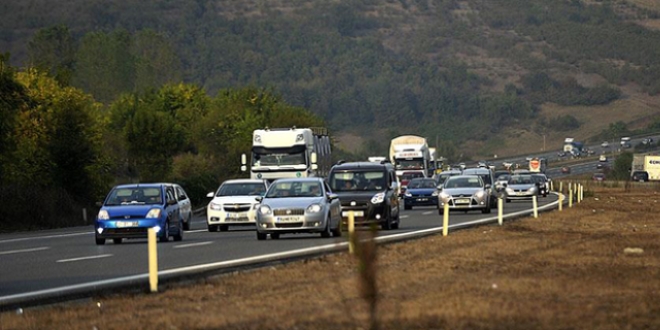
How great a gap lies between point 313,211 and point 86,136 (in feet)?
123

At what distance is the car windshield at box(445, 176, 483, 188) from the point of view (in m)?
55.2

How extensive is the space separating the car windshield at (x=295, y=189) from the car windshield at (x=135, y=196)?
271 centimetres

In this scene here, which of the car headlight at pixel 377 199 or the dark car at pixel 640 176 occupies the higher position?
the car headlight at pixel 377 199

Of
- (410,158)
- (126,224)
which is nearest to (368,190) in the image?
(126,224)

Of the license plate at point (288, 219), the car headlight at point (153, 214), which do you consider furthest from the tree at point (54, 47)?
the license plate at point (288, 219)

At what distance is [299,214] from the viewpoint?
114 feet

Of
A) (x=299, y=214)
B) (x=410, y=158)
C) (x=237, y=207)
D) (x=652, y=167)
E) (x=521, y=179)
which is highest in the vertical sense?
(x=410, y=158)

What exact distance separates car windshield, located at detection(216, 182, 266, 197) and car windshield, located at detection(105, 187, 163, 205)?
685cm

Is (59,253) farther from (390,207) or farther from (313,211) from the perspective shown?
(390,207)

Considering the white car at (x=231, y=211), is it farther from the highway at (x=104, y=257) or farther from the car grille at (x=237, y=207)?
the highway at (x=104, y=257)

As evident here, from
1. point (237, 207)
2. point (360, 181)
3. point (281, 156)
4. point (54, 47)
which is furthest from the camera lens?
point (54, 47)

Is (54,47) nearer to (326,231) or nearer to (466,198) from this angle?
(466,198)

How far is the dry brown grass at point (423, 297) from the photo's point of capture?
613 inches

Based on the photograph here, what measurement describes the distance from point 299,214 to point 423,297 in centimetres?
1642
